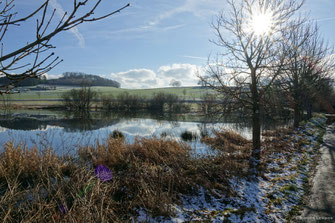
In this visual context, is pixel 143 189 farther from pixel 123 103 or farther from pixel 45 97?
pixel 45 97

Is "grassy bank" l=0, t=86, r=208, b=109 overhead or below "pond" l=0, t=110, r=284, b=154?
overhead

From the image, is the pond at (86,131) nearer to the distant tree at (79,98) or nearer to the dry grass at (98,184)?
the dry grass at (98,184)

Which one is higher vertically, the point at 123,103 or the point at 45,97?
the point at 45,97

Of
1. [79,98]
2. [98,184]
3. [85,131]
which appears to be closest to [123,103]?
[79,98]

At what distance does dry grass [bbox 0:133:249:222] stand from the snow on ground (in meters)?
0.26

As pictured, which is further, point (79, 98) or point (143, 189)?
point (79, 98)

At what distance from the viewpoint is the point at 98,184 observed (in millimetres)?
3963

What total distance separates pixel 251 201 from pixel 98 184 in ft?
11.9

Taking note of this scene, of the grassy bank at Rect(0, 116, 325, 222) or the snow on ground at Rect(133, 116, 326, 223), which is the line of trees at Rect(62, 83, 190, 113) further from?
the snow on ground at Rect(133, 116, 326, 223)

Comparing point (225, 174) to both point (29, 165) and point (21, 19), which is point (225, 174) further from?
point (21, 19)

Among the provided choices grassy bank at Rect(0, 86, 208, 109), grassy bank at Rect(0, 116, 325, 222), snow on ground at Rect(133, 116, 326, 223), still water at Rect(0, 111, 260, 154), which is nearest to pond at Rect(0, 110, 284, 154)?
still water at Rect(0, 111, 260, 154)

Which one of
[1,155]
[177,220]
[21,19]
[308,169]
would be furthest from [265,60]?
[1,155]

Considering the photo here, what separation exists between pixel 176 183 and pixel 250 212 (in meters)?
1.84

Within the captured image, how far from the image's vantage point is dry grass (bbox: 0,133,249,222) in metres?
3.51
